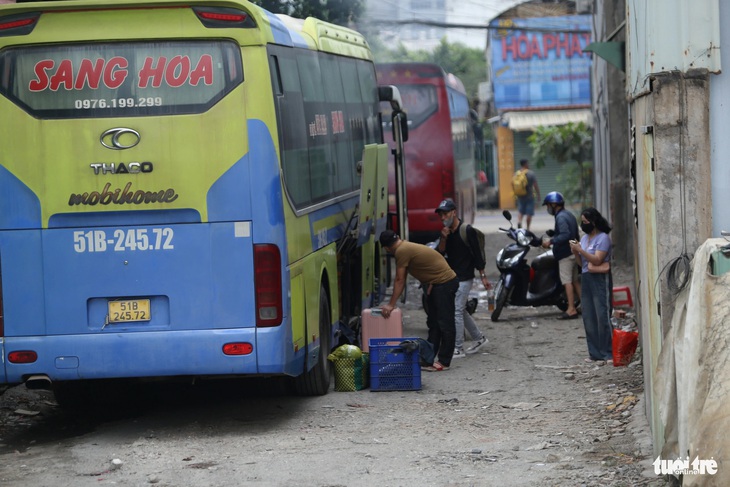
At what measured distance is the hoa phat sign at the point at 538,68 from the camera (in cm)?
4334

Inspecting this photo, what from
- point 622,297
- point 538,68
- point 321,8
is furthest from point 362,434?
point 538,68

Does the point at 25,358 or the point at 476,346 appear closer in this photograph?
the point at 25,358

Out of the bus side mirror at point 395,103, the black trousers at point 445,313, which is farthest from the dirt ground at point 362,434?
the bus side mirror at point 395,103

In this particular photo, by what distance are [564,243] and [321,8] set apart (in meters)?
7.30

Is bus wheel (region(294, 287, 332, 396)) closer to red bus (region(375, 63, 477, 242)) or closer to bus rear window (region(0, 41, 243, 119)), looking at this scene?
bus rear window (region(0, 41, 243, 119))

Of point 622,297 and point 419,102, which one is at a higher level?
point 419,102

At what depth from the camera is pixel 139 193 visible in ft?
28.1

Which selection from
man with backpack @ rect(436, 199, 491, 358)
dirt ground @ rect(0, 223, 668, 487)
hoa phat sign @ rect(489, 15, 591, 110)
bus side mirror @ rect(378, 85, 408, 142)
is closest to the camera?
dirt ground @ rect(0, 223, 668, 487)

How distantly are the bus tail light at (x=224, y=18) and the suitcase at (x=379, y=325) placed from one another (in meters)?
4.20

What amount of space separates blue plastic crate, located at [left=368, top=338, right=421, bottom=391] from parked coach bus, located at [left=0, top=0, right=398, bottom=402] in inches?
77.4

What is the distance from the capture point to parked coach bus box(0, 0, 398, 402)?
28.1 ft

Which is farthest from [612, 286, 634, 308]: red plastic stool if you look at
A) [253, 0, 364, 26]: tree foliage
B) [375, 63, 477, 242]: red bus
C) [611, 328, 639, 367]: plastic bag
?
[253, 0, 364, 26]: tree foliage

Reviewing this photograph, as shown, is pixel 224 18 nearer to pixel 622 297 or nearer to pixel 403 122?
pixel 403 122

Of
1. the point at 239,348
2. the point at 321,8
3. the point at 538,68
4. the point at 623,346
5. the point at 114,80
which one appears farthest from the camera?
the point at 538,68
